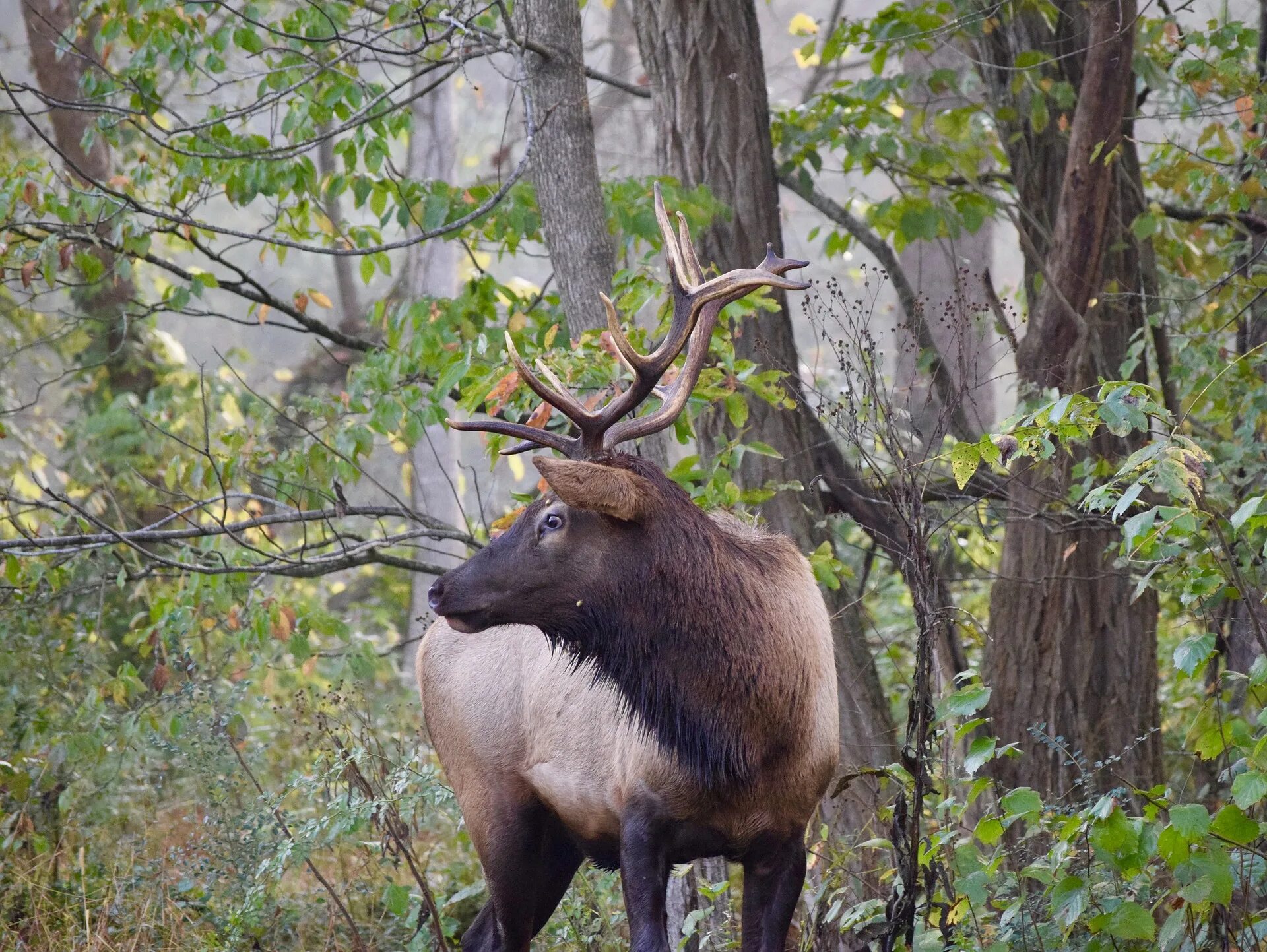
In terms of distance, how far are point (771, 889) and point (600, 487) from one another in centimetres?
138

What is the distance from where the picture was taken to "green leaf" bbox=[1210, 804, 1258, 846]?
3377 millimetres

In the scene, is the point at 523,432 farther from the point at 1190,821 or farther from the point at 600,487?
the point at 1190,821

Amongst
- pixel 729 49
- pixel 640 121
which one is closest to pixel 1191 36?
pixel 729 49

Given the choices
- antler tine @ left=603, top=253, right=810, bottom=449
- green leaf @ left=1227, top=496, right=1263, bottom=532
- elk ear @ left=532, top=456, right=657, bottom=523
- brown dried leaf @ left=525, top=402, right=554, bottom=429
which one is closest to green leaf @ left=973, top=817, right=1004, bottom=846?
green leaf @ left=1227, top=496, right=1263, bottom=532

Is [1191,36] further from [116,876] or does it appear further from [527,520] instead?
[116,876]

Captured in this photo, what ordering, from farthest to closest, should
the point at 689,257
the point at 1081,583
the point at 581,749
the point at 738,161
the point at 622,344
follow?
the point at 738,161 → the point at 1081,583 → the point at 689,257 → the point at 581,749 → the point at 622,344

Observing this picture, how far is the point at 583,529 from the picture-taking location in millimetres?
4098

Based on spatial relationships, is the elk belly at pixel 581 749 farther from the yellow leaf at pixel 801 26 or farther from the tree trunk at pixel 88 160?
the tree trunk at pixel 88 160

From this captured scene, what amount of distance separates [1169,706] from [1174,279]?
2.46 meters

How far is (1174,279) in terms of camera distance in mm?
6742

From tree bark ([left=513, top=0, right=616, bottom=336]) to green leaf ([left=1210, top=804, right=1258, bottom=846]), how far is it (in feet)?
10.6

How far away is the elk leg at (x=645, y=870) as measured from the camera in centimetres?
382

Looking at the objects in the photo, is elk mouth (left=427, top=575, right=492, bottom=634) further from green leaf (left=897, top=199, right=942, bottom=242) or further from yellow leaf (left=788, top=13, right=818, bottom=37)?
yellow leaf (left=788, top=13, right=818, bottom=37)

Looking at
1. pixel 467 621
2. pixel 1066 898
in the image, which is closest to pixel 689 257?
pixel 467 621
